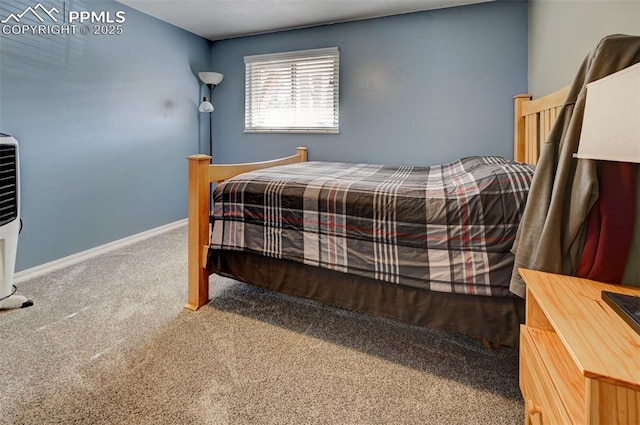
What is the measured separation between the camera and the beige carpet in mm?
1213

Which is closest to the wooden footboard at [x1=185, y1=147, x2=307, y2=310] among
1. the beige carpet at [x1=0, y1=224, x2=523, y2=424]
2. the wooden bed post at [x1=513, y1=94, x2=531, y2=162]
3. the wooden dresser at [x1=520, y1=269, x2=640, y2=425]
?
the beige carpet at [x1=0, y1=224, x2=523, y2=424]

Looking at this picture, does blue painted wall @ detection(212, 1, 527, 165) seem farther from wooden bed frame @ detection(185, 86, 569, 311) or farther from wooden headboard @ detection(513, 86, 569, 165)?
wooden bed frame @ detection(185, 86, 569, 311)

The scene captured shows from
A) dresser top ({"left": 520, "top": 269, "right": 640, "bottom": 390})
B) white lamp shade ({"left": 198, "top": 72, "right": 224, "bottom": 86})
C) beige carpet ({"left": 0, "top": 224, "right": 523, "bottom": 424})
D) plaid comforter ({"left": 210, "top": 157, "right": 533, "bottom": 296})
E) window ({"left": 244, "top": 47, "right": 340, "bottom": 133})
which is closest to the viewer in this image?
dresser top ({"left": 520, "top": 269, "right": 640, "bottom": 390})

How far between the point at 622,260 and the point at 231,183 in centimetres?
170

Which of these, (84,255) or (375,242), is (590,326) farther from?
(84,255)

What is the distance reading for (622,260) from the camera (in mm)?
940

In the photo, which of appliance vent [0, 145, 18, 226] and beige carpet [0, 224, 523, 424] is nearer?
beige carpet [0, 224, 523, 424]

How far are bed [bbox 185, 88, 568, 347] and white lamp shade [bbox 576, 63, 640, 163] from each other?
50 centimetres

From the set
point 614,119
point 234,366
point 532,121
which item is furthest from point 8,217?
point 532,121

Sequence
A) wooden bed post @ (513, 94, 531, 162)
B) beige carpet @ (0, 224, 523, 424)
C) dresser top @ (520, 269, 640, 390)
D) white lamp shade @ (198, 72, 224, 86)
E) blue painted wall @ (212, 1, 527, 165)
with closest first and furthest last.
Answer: dresser top @ (520, 269, 640, 390)
beige carpet @ (0, 224, 523, 424)
wooden bed post @ (513, 94, 531, 162)
blue painted wall @ (212, 1, 527, 165)
white lamp shade @ (198, 72, 224, 86)

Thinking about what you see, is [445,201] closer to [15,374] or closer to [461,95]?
[15,374]

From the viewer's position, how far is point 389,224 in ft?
4.97

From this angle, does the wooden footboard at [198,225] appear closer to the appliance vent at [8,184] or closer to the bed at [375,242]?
the bed at [375,242]

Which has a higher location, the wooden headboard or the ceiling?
the ceiling
